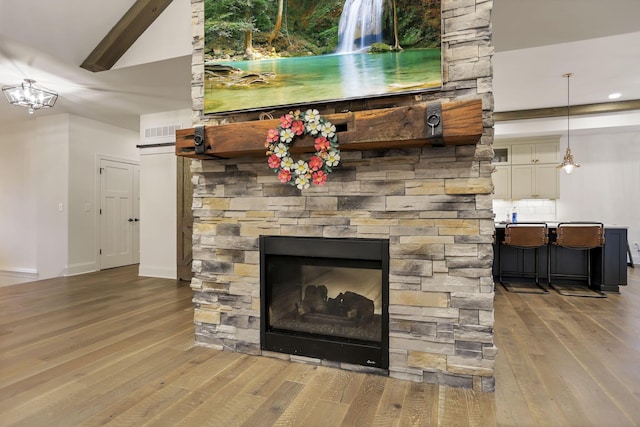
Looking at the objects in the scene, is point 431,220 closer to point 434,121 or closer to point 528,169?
point 434,121

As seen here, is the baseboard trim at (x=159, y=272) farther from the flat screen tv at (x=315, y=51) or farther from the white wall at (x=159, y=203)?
the flat screen tv at (x=315, y=51)

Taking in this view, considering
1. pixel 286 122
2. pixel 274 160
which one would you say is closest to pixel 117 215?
pixel 274 160

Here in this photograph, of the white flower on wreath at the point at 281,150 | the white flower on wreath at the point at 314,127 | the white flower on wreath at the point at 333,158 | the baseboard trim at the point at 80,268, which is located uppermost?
the white flower on wreath at the point at 314,127

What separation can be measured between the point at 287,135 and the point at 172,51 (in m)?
2.29

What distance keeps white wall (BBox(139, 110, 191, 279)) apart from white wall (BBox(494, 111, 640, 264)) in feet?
19.0

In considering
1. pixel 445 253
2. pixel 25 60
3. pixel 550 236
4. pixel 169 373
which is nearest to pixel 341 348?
pixel 445 253

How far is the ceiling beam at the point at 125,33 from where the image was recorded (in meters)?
Result: 3.53

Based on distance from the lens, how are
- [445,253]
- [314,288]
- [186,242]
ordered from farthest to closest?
1. [186,242]
2. [314,288]
3. [445,253]

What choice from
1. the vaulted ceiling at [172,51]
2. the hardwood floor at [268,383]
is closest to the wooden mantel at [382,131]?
the hardwood floor at [268,383]

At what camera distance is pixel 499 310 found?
3.59m

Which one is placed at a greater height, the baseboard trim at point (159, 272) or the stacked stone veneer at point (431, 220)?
the stacked stone veneer at point (431, 220)

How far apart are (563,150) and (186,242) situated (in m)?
7.09

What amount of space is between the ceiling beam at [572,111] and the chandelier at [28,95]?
693cm

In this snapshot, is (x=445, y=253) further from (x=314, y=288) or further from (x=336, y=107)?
(x=336, y=107)
